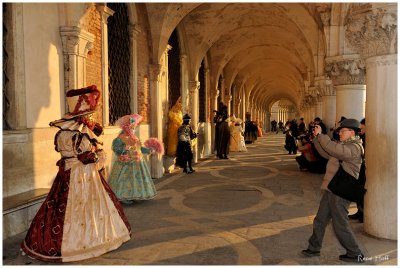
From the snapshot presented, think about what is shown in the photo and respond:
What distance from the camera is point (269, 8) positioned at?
1203cm

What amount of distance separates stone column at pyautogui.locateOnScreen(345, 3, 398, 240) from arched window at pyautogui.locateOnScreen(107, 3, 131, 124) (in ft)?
15.7

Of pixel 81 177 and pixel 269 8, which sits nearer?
pixel 81 177

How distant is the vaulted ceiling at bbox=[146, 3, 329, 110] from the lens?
9172 mm

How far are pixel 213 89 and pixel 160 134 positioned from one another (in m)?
7.17

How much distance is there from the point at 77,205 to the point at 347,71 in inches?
238

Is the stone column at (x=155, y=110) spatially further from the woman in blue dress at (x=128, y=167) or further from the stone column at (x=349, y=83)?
the stone column at (x=349, y=83)

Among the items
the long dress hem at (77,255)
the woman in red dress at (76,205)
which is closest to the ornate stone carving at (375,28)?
the woman in red dress at (76,205)

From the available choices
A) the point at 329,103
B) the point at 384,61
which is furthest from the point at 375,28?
the point at 329,103

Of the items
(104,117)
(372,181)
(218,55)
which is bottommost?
(372,181)

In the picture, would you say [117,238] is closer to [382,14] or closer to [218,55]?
[382,14]

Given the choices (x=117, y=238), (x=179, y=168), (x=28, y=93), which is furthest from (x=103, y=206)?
(x=179, y=168)

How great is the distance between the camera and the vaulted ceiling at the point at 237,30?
30.1 ft

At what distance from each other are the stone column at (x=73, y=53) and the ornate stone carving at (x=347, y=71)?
4.90 metres

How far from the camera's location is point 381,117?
4238mm
